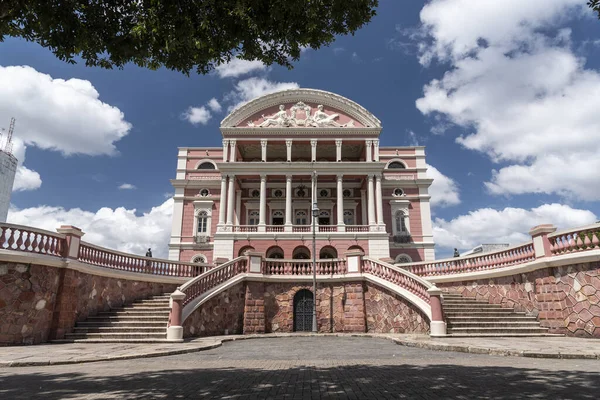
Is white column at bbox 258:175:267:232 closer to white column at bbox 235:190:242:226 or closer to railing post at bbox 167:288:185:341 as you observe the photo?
white column at bbox 235:190:242:226

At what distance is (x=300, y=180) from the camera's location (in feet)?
104

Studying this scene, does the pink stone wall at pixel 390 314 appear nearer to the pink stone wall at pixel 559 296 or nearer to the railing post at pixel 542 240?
the pink stone wall at pixel 559 296

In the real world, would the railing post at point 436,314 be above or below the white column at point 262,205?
below

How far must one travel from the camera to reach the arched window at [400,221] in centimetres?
3150

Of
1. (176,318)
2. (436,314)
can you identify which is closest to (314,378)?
(436,314)

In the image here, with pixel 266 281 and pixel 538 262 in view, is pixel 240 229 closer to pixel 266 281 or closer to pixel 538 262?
pixel 266 281

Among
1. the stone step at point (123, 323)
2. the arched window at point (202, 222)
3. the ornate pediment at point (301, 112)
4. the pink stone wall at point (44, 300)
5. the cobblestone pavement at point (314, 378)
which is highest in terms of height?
the ornate pediment at point (301, 112)

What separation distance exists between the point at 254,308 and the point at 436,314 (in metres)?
7.02

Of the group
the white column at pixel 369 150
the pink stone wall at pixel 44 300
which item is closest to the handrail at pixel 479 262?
the pink stone wall at pixel 44 300

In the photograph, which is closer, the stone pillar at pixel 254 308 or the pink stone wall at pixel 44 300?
the pink stone wall at pixel 44 300

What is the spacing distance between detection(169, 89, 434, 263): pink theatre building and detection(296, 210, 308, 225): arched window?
8cm

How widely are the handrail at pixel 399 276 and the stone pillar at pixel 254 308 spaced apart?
4391mm

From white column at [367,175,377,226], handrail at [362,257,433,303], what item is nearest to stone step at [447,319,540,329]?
handrail at [362,257,433,303]

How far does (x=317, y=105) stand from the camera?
107 feet
